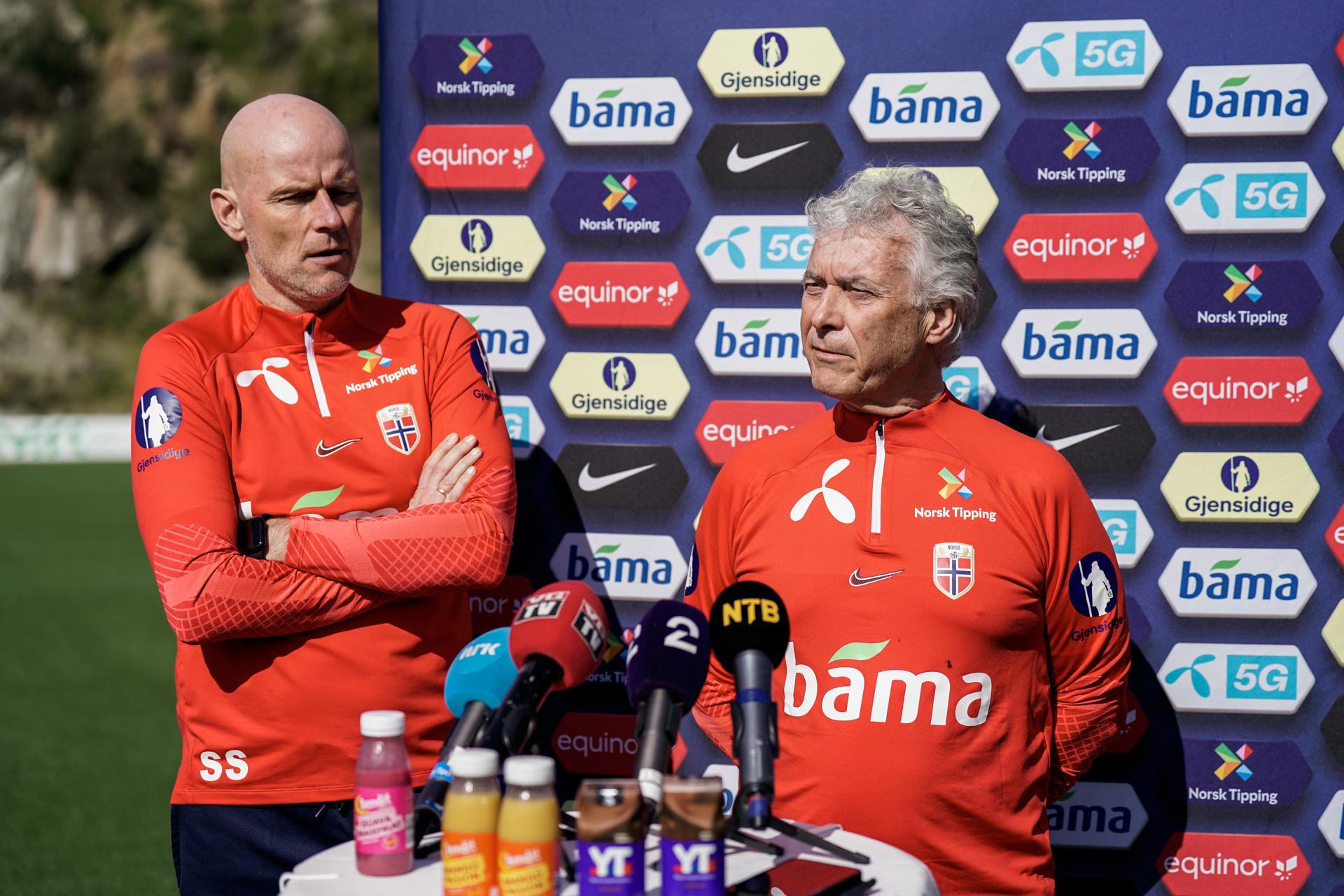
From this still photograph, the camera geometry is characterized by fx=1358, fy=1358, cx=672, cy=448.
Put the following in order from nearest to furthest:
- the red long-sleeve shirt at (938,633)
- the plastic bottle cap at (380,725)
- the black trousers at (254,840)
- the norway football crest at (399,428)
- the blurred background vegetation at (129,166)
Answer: the plastic bottle cap at (380,725)
the red long-sleeve shirt at (938,633)
the black trousers at (254,840)
the norway football crest at (399,428)
the blurred background vegetation at (129,166)

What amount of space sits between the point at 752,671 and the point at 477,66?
236 centimetres

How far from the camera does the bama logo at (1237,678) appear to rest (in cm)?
346

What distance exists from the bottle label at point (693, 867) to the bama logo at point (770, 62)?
2328 mm

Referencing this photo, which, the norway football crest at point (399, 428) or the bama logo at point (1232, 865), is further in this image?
the bama logo at point (1232, 865)

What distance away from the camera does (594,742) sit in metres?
3.80

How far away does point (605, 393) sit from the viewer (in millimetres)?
3744

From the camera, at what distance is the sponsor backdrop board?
11.1 ft

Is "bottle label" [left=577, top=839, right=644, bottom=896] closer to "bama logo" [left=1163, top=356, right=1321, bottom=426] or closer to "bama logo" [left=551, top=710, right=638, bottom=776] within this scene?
"bama logo" [left=551, top=710, right=638, bottom=776]

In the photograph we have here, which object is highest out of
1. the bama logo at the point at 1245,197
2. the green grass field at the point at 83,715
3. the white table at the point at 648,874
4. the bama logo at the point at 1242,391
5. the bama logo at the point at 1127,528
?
the bama logo at the point at 1245,197

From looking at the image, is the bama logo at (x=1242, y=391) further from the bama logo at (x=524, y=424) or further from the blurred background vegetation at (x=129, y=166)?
the blurred background vegetation at (x=129, y=166)

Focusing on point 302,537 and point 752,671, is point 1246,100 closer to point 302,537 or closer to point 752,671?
point 752,671

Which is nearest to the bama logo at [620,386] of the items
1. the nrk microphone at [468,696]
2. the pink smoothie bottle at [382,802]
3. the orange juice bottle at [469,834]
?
the nrk microphone at [468,696]

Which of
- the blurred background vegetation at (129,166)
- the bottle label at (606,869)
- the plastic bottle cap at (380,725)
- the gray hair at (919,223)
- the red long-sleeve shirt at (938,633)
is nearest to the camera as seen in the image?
the bottle label at (606,869)

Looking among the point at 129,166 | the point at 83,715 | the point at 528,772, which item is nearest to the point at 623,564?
the point at 528,772
